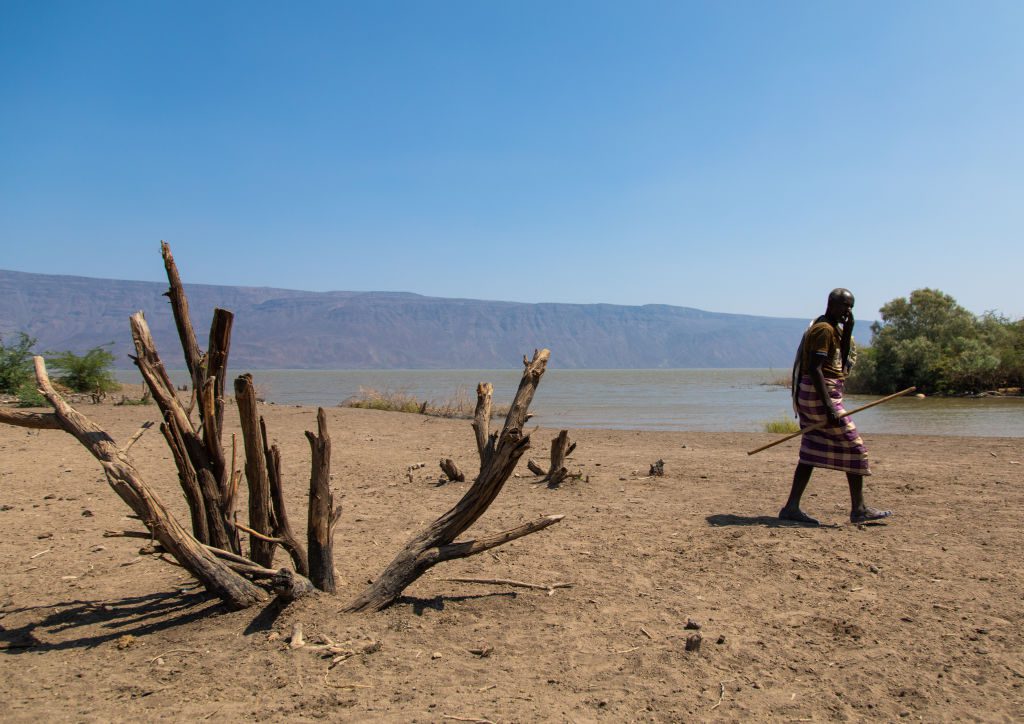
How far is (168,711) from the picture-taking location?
298 cm

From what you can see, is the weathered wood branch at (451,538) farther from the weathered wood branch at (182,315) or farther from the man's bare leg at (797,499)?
the man's bare leg at (797,499)

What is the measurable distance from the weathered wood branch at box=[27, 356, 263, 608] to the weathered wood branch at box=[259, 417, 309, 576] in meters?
0.27

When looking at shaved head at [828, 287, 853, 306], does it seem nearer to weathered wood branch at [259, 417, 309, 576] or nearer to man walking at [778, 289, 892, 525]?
man walking at [778, 289, 892, 525]

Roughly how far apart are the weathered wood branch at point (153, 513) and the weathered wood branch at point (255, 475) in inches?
8.1

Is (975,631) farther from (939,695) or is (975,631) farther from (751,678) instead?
(751,678)

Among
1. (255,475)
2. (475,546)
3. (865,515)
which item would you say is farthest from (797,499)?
(255,475)

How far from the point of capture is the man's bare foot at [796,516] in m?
5.96

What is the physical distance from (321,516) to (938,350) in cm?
3652

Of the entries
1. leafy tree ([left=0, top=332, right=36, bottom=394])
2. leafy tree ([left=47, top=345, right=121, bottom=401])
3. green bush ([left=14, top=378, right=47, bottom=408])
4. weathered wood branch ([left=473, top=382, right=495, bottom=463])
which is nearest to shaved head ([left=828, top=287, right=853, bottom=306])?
weathered wood branch ([left=473, top=382, right=495, bottom=463])

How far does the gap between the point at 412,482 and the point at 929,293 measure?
1397 inches

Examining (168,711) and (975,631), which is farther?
(975,631)

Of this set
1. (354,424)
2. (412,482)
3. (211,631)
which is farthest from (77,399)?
(211,631)

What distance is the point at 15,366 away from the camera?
64.0 feet

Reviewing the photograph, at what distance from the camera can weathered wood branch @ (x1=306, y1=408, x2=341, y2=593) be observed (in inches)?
154
